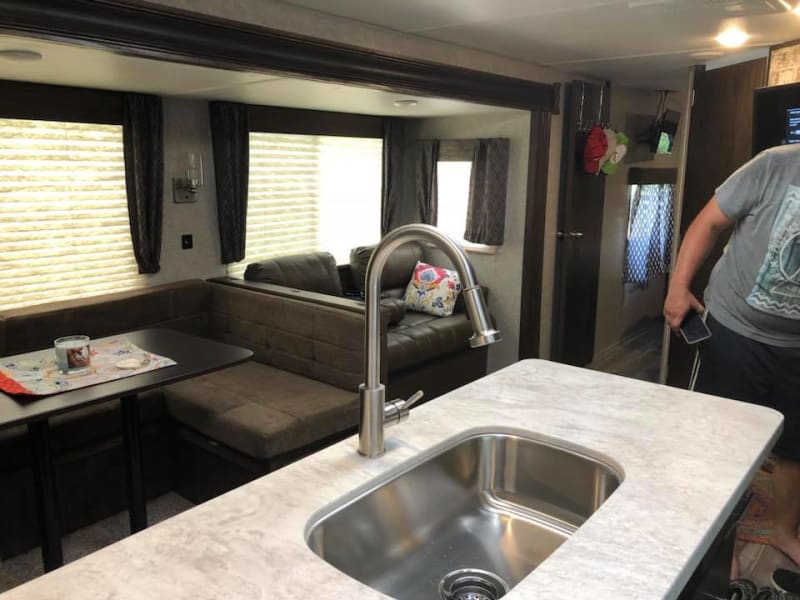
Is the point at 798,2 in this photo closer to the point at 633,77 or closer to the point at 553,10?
the point at 553,10

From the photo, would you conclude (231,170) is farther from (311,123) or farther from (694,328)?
(694,328)

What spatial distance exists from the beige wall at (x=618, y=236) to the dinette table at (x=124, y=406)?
3.63 metres

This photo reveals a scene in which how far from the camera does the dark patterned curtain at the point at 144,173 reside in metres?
3.41

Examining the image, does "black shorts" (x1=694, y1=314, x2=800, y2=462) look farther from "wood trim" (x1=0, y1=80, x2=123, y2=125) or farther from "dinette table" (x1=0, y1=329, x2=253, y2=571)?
"wood trim" (x1=0, y1=80, x2=123, y2=125)

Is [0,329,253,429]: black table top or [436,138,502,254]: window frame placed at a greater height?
[436,138,502,254]: window frame

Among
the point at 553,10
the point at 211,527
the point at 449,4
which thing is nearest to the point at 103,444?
the point at 211,527

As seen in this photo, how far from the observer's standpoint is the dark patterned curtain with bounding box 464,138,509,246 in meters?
4.48

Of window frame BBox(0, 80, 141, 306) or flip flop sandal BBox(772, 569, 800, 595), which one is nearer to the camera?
flip flop sandal BBox(772, 569, 800, 595)

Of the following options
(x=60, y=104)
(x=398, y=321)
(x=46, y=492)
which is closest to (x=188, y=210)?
(x=60, y=104)

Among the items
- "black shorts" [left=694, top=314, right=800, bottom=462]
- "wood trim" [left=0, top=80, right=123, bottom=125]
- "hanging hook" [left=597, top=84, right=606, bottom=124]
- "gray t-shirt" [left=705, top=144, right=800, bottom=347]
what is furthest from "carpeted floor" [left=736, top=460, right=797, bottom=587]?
"wood trim" [left=0, top=80, right=123, bottom=125]

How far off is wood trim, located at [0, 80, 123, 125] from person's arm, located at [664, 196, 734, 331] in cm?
288

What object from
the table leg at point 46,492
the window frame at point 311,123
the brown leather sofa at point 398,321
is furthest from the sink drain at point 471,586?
the window frame at point 311,123

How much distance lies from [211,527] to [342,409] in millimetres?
1900

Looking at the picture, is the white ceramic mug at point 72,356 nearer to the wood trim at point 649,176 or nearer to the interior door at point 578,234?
the interior door at point 578,234
